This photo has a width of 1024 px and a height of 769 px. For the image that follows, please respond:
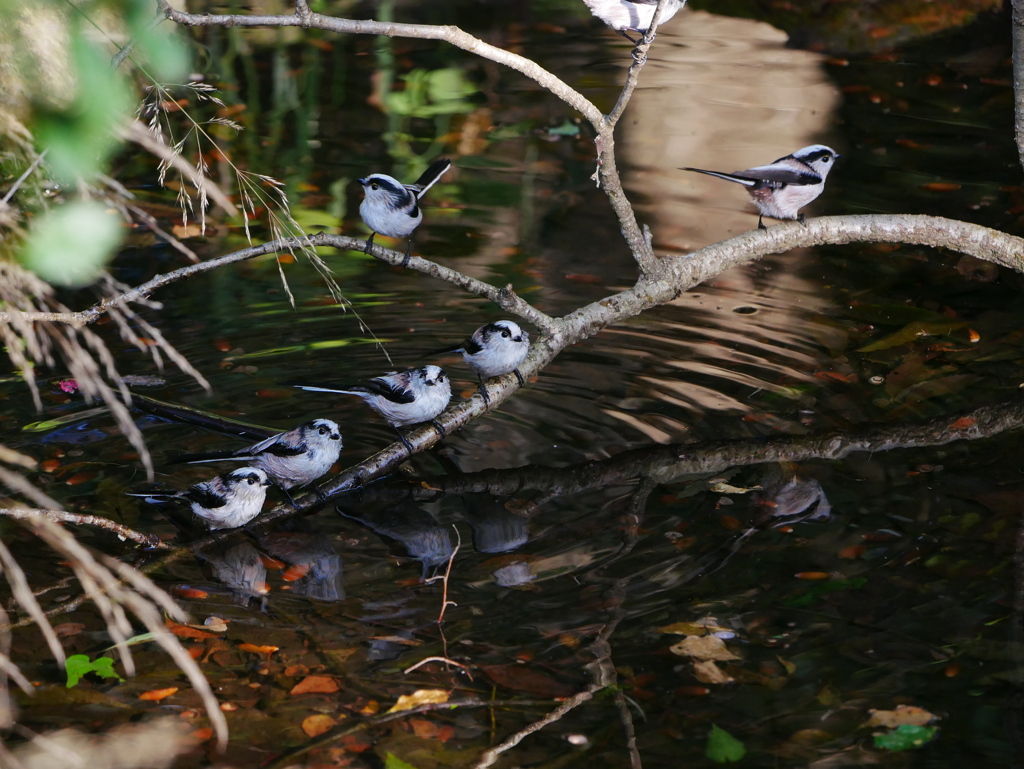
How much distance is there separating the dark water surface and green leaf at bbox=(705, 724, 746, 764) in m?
0.05

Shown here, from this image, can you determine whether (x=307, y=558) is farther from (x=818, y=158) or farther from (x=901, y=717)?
(x=818, y=158)

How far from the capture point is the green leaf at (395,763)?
301 cm

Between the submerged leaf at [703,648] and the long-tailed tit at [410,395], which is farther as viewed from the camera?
the long-tailed tit at [410,395]

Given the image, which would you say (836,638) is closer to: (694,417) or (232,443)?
(694,417)

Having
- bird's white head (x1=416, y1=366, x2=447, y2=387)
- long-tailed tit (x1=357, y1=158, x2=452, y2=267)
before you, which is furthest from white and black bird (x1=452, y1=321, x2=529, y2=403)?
long-tailed tit (x1=357, y1=158, x2=452, y2=267)

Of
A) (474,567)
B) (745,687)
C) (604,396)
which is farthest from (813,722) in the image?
(604,396)

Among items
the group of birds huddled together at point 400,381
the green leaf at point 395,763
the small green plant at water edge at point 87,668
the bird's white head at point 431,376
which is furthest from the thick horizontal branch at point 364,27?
the green leaf at point 395,763

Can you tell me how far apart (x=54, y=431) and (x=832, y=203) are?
6.16 metres

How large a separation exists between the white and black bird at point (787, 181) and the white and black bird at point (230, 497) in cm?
289

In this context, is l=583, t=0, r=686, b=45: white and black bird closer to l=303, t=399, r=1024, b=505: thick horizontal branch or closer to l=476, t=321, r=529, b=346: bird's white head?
l=476, t=321, r=529, b=346: bird's white head

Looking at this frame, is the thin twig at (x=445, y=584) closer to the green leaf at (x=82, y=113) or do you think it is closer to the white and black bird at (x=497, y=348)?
the white and black bird at (x=497, y=348)

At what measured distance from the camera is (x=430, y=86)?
450 inches

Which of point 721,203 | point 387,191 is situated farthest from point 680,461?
point 721,203

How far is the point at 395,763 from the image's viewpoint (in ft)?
9.90
